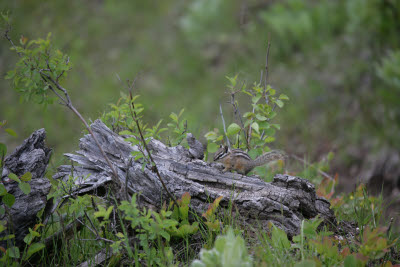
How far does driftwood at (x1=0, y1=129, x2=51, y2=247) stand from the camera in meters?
2.67

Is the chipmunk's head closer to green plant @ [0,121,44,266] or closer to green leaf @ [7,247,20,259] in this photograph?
green plant @ [0,121,44,266]

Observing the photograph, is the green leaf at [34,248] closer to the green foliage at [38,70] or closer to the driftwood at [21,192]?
the driftwood at [21,192]

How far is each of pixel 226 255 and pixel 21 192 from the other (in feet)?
5.40

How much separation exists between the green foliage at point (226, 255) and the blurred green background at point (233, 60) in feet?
10.8

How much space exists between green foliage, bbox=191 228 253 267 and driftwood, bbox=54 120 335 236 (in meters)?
0.68

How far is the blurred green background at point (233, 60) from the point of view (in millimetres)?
6395

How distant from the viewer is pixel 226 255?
193cm

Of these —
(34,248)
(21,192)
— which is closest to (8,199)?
(21,192)

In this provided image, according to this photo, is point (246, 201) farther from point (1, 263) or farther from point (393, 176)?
point (393, 176)

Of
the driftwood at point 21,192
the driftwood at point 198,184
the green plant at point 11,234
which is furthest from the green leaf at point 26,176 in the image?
the driftwood at point 198,184

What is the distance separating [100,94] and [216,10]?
134 inches

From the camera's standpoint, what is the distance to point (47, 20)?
8.55 m

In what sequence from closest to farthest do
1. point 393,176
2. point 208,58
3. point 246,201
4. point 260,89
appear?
1. point 246,201
2. point 260,89
3. point 393,176
4. point 208,58

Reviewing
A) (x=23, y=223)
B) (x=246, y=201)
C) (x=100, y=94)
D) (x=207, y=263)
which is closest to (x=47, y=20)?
(x=100, y=94)
